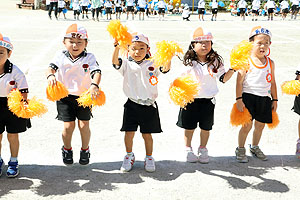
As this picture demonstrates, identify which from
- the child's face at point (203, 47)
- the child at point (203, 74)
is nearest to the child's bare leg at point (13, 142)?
the child at point (203, 74)

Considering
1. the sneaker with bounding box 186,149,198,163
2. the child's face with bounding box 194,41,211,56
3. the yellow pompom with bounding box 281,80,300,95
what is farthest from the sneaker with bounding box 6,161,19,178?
the yellow pompom with bounding box 281,80,300,95

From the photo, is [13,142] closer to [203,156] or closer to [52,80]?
[52,80]

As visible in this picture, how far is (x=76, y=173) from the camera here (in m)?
3.54

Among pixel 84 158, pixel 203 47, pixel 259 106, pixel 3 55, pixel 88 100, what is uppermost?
pixel 203 47

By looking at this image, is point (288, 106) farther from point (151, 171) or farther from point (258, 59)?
point (151, 171)

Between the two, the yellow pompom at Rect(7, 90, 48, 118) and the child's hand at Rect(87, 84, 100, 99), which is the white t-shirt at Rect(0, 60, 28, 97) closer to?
the yellow pompom at Rect(7, 90, 48, 118)

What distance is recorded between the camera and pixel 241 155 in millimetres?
3867

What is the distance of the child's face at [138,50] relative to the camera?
3.45m

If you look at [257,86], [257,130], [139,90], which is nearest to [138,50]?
[139,90]

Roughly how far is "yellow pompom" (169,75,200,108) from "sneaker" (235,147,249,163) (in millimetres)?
919

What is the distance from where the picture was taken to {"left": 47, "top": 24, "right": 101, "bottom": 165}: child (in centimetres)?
340

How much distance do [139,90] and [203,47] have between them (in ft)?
2.58

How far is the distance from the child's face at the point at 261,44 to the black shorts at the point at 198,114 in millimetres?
706

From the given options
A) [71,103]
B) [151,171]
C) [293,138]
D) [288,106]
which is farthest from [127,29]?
[288,106]
